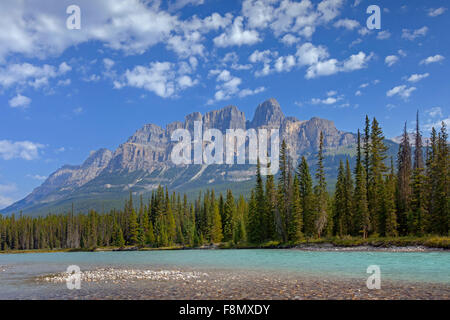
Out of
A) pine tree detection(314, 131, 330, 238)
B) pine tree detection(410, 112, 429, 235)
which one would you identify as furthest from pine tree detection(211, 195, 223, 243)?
pine tree detection(410, 112, 429, 235)

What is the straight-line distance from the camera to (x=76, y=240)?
149625 millimetres

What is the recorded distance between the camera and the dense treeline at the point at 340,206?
204 ft

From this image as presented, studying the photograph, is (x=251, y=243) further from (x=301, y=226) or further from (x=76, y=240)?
(x=76, y=240)

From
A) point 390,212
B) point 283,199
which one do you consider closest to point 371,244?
point 390,212

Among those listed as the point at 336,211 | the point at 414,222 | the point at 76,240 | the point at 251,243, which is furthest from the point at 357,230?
the point at 76,240

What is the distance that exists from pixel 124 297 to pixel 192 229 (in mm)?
102910

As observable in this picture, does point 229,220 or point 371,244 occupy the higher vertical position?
point 371,244

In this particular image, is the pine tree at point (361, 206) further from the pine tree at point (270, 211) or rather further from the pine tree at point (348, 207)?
the pine tree at point (270, 211)

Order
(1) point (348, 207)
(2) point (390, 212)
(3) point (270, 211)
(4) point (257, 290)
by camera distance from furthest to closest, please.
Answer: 1. (3) point (270, 211)
2. (1) point (348, 207)
3. (2) point (390, 212)
4. (4) point (257, 290)

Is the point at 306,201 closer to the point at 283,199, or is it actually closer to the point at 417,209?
the point at 283,199

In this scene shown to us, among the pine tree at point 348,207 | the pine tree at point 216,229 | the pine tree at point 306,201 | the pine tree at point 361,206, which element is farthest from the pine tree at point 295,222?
the pine tree at point 216,229

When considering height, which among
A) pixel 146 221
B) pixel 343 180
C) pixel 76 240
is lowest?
pixel 76 240

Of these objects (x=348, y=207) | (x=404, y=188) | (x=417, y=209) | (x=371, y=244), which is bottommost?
(x=371, y=244)

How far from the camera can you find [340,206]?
75.9 metres
